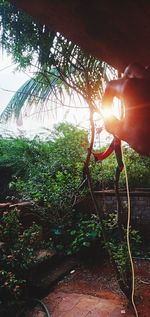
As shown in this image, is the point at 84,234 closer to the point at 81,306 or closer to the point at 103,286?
the point at 103,286

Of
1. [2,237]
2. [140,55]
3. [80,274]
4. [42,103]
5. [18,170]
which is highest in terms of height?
[42,103]

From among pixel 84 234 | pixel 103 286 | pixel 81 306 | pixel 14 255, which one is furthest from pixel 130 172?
pixel 14 255

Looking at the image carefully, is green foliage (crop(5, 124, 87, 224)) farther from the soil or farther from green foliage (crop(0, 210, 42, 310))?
green foliage (crop(0, 210, 42, 310))

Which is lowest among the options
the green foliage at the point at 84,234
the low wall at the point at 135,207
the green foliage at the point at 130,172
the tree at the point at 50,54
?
the green foliage at the point at 84,234

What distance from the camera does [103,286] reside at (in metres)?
4.31

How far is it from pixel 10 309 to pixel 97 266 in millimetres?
1938

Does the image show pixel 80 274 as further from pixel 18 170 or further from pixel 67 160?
pixel 18 170

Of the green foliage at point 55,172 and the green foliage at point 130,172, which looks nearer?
the green foliage at point 55,172

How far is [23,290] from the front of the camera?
13.6 ft

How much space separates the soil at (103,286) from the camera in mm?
3719

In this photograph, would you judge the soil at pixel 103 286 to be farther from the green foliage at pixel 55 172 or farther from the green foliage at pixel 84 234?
the green foliage at pixel 55 172

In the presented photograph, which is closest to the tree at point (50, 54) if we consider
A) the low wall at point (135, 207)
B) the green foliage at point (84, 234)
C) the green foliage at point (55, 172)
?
the green foliage at point (55, 172)

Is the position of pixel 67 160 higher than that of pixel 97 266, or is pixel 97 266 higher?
pixel 67 160

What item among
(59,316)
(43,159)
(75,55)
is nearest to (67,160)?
(43,159)
